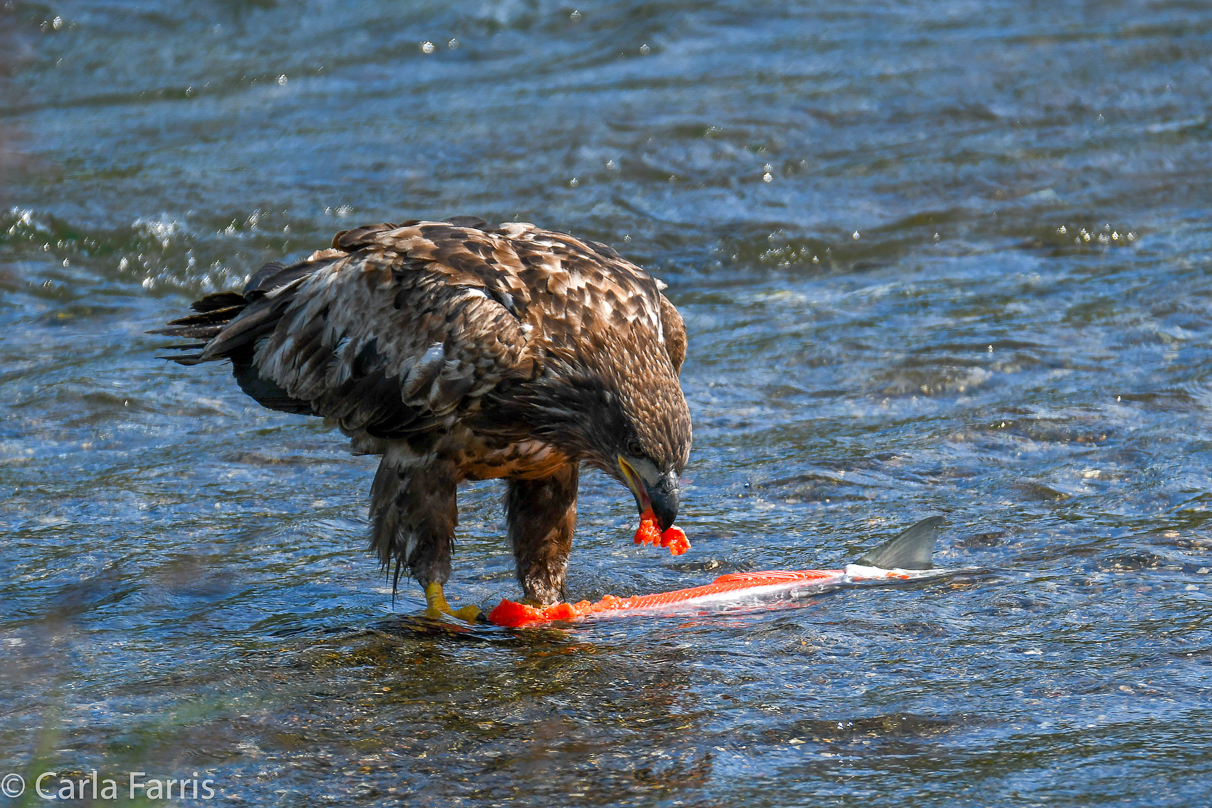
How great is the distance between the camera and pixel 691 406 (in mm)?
7359

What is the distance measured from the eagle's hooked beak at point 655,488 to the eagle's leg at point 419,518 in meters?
0.76

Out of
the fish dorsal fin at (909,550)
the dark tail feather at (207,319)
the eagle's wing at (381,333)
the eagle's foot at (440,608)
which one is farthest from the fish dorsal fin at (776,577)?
the dark tail feather at (207,319)

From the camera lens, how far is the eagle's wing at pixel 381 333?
491cm

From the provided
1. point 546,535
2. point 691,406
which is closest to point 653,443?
point 546,535

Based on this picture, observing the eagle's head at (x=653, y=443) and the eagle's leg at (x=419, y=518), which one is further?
the eagle's leg at (x=419, y=518)

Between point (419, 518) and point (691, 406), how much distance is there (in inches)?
99.0

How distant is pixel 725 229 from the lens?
10.2 meters

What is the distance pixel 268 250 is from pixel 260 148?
2.21 m

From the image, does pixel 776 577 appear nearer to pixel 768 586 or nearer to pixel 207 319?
pixel 768 586

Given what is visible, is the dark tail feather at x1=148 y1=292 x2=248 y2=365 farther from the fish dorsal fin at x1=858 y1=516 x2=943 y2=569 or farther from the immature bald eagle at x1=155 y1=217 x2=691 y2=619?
the fish dorsal fin at x1=858 y1=516 x2=943 y2=569

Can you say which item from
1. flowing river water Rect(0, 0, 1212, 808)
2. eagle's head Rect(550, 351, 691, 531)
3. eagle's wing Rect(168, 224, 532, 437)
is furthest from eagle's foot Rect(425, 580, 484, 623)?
eagle's head Rect(550, 351, 691, 531)

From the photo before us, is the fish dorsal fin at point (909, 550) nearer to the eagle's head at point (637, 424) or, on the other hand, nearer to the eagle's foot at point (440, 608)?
the eagle's head at point (637, 424)

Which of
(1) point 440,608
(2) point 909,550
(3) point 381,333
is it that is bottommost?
(1) point 440,608

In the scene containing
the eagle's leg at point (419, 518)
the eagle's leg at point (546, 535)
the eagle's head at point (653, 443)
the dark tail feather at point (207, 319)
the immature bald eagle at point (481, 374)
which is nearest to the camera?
the eagle's head at point (653, 443)
